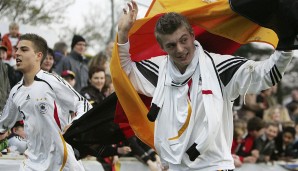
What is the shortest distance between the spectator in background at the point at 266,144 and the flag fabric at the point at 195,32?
19.1 ft

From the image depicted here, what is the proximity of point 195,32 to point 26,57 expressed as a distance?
266 centimetres

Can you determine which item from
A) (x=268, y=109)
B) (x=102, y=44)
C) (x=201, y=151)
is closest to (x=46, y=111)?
(x=201, y=151)

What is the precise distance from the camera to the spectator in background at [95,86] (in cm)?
1042

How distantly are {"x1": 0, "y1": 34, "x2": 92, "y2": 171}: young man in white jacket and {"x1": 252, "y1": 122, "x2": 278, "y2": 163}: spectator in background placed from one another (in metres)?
4.86

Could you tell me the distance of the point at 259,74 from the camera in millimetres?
5340

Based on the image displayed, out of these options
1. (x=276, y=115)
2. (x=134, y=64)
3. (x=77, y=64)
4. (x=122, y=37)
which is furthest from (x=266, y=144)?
(x=122, y=37)

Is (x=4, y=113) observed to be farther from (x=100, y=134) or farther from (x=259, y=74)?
(x=259, y=74)

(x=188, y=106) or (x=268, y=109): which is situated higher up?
(x=188, y=106)

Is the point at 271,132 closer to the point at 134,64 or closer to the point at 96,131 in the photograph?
the point at 96,131

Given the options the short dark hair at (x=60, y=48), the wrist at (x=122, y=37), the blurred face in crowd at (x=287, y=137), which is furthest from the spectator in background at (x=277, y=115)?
the wrist at (x=122, y=37)

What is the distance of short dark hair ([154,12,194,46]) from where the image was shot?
5543 mm

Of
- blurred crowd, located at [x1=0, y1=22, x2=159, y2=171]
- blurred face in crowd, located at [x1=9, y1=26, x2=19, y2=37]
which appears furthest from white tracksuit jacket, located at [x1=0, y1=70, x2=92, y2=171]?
blurred face in crowd, located at [x1=9, y1=26, x2=19, y2=37]

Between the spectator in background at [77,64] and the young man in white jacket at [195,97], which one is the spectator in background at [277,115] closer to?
the spectator in background at [77,64]

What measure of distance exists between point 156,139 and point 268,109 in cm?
979
